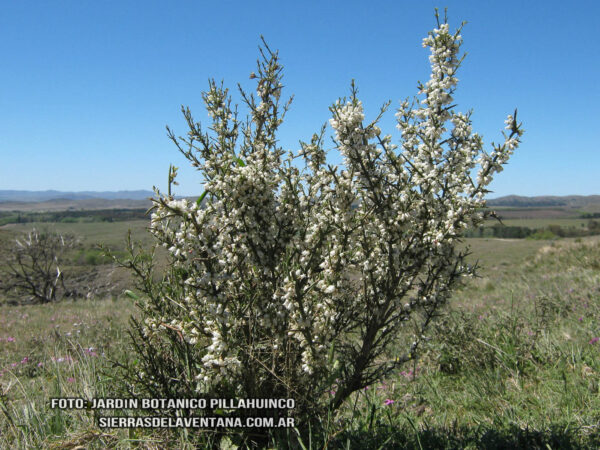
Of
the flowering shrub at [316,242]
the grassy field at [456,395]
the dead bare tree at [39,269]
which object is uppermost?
the flowering shrub at [316,242]

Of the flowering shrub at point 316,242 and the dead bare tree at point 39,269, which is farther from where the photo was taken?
the dead bare tree at point 39,269

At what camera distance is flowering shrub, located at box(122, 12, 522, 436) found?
2.48 meters

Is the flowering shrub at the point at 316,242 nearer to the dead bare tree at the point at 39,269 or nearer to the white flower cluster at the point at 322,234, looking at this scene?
the white flower cluster at the point at 322,234

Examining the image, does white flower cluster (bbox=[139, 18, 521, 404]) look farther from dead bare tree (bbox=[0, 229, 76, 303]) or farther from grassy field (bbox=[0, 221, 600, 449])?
dead bare tree (bbox=[0, 229, 76, 303])

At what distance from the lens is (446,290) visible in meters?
2.81

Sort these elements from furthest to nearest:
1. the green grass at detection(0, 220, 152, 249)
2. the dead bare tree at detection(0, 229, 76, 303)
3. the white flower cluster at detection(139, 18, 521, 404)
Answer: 1. the dead bare tree at detection(0, 229, 76, 303)
2. the green grass at detection(0, 220, 152, 249)
3. the white flower cluster at detection(139, 18, 521, 404)

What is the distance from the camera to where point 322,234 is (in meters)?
2.73

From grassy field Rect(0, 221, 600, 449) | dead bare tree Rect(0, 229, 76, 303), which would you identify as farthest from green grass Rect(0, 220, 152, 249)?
dead bare tree Rect(0, 229, 76, 303)

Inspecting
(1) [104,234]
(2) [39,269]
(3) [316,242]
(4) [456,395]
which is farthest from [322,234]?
(1) [104,234]

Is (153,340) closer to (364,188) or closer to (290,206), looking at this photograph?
(290,206)

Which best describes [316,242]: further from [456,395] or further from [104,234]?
[104,234]

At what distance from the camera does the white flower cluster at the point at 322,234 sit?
247cm

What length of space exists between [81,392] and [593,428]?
431cm

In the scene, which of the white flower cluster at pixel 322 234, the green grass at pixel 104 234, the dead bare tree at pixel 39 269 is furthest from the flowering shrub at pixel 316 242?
the dead bare tree at pixel 39 269
